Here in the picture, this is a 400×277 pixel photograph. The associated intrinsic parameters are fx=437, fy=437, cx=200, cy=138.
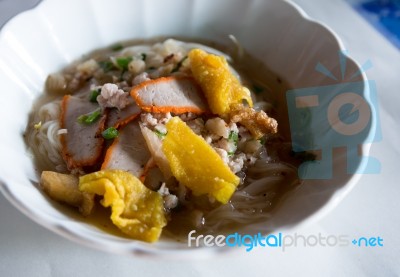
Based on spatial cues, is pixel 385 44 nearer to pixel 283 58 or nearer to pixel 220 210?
pixel 283 58

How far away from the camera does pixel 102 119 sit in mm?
2664

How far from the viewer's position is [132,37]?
3510mm

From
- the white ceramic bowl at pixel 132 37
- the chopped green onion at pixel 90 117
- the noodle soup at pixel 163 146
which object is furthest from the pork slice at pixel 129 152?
the white ceramic bowl at pixel 132 37

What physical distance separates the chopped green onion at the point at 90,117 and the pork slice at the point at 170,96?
29 cm

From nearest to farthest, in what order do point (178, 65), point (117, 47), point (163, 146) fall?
point (163, 146), point (178, 65), point (117, 47)

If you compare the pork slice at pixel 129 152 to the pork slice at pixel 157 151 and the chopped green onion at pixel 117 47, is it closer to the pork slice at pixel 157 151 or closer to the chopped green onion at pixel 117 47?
the pork slice at pixel 157 151

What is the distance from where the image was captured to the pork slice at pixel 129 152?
2.41m

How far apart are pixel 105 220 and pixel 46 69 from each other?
4.37 feet

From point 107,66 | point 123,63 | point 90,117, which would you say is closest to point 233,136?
point 90,117

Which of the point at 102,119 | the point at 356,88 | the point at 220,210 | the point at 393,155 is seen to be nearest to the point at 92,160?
the point at 102,119

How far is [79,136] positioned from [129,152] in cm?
39

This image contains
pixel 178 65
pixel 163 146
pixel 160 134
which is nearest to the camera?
pixel 163 146

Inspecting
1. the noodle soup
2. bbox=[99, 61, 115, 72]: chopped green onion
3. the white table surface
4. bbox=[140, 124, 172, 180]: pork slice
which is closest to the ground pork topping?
the noodle soup

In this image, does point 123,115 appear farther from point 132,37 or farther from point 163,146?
point 132,37
